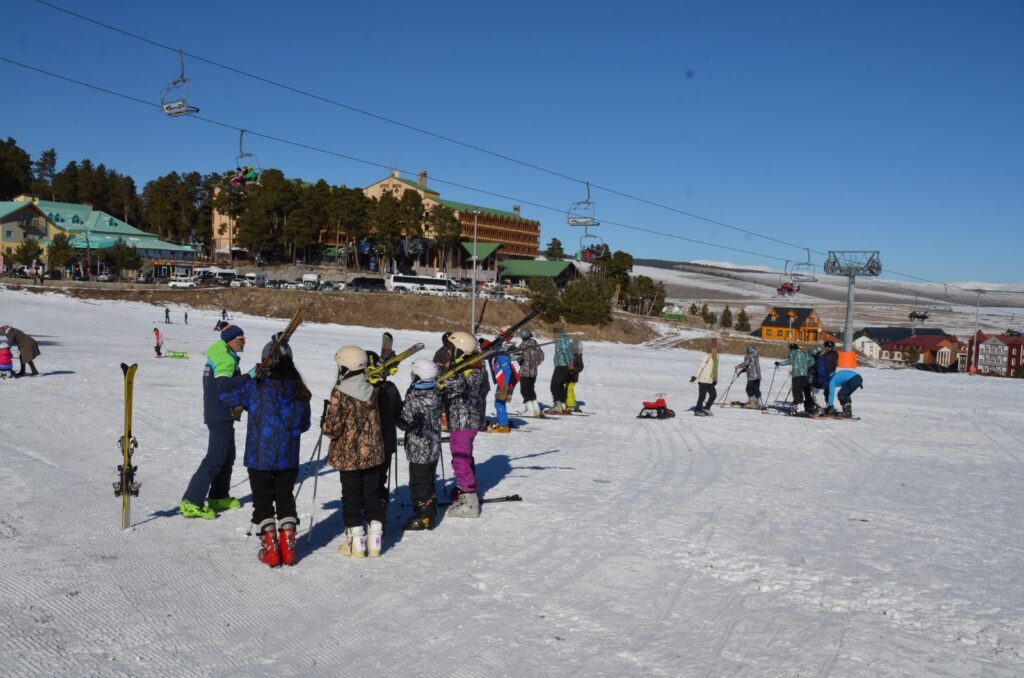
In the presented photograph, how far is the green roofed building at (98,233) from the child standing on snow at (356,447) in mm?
87584

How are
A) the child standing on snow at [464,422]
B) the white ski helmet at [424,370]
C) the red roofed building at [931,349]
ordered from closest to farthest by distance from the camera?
the white ski helmet at [424,370], the child standing on snow at [464,422], the red roofed building at [931,349]

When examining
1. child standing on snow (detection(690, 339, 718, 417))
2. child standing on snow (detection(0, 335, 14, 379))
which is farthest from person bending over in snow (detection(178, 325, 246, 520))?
child standing on snow (detection(0, 335, 14, 379))

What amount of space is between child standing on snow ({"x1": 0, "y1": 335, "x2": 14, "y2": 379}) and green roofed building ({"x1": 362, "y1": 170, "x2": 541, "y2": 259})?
77.5 meters

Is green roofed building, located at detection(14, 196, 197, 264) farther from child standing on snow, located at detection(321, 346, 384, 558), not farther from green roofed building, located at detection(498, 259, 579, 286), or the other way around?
child standing on snow, located at detection(321, 346, 384, 558)

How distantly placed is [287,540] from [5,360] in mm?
15797

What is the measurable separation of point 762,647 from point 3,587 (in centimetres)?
566

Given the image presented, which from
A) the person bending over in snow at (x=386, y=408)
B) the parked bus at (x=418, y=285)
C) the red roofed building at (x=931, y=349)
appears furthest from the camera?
the red roofed building at (x=931, y=349)

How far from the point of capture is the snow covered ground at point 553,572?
483 centimetres

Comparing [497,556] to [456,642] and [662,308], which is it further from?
[662,308]

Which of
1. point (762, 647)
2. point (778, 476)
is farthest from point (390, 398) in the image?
point (778, 476)

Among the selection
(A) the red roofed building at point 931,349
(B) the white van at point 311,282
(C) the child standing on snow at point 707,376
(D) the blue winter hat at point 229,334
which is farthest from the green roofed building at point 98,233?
(A) the red roofed building at point 931,349

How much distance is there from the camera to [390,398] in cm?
701

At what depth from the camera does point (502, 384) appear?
13695mm

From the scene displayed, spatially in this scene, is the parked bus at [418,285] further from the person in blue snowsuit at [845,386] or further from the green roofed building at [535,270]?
the person in blue snowsuit at [845,386]
